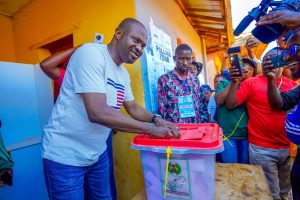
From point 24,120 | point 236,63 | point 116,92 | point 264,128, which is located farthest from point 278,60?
point 24,120

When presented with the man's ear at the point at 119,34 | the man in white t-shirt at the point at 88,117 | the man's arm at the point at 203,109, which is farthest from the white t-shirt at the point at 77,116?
the man's arm at the point at 203,109

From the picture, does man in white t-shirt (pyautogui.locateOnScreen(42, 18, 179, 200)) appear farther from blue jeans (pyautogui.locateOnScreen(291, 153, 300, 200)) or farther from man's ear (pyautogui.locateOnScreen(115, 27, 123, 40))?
blue jeans (pyautogui.locateOnScreen(291, 153, 300, 200))

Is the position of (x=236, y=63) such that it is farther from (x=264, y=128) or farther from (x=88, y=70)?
(x=88, y=70)

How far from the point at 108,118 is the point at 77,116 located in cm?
26

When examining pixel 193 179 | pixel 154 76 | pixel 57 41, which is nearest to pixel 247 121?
pixel 154 76

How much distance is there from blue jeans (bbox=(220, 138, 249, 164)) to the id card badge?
468 mm

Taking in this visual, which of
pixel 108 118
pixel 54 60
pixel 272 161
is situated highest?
pixel 54 60

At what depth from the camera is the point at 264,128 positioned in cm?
200

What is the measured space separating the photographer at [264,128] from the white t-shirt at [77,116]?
1256 millimetres

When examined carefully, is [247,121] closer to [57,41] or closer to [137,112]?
[137,112]

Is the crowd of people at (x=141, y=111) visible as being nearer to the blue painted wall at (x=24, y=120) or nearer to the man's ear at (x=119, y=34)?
the man's ear at (x=119, y=34)

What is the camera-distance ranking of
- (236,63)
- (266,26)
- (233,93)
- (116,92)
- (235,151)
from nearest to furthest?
1. (266,26)
2. (116,92)
3. (236,63)
4. (233,93)
5. (235,151)

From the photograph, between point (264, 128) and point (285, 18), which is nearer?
point (285, 18)

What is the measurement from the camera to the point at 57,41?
292 centimetres
